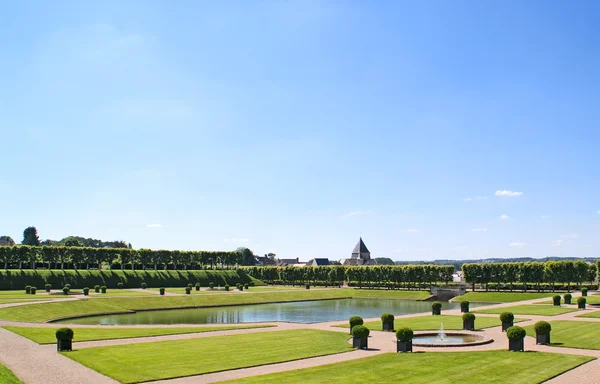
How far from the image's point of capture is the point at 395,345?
2991cm

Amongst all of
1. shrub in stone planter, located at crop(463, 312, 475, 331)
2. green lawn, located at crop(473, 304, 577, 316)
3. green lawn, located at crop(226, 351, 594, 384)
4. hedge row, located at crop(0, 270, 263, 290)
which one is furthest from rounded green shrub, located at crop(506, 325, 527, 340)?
hedge row, located at crop(0, 270, 263, 290)

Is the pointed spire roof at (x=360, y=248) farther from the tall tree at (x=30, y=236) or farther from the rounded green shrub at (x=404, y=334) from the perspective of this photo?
the rounded green shrub at (x=404, y=334)

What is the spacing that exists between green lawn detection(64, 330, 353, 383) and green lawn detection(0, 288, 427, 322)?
21.2 metres

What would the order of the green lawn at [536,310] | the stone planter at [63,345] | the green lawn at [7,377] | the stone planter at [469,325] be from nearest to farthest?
the green lawn at [7,377] → the stone planter at [63,345] → the stone planter at [469,325] → the green lawn at [536,310]

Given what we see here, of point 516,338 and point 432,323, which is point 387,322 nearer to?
point 432,323

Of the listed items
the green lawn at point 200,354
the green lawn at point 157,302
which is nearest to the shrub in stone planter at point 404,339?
the green lawn at point 200,354

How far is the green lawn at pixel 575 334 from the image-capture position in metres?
29.4

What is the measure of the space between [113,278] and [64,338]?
7049 centimetres

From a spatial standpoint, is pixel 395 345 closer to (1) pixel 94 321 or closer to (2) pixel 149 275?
(1) pixel 94 321

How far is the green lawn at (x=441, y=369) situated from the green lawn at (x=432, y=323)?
1201 centimetres

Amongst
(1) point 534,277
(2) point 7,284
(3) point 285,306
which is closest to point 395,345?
(3) point 285,306

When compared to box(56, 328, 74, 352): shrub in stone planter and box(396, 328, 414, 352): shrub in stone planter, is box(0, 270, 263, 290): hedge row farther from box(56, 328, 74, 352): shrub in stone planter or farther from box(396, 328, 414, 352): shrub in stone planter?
box(396, 328, 414, 352): shrub in stone planter

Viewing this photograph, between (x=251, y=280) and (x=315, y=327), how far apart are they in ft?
246

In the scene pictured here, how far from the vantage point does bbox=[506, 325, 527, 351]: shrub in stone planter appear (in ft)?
88.4
